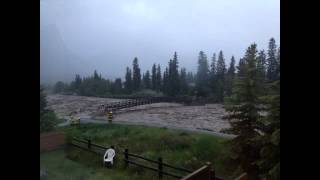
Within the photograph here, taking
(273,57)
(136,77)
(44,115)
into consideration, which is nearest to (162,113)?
(136,77)

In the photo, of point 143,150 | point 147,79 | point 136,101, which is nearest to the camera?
point 147,79

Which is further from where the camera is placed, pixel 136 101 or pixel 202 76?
pixel 136 101

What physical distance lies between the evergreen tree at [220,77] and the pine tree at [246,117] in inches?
5.5

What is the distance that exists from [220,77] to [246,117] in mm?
454

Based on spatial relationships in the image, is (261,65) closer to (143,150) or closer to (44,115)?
(143,150)

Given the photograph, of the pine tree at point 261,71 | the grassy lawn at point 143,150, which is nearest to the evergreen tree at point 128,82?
the grassy lawn at point 143,150

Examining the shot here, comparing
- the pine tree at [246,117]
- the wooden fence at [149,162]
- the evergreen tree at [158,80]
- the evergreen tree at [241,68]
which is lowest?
the wooden fence at [149,162]

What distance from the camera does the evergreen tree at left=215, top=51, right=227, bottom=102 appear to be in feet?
10.5

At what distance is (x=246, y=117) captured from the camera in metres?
3.16

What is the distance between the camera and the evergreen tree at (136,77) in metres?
3.05

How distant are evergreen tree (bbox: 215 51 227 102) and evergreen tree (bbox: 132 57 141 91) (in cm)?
76

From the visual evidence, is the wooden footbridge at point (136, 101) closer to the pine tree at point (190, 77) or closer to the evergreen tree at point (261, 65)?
the pine tree at point (190, 77)

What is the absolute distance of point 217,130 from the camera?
360 centimetres
